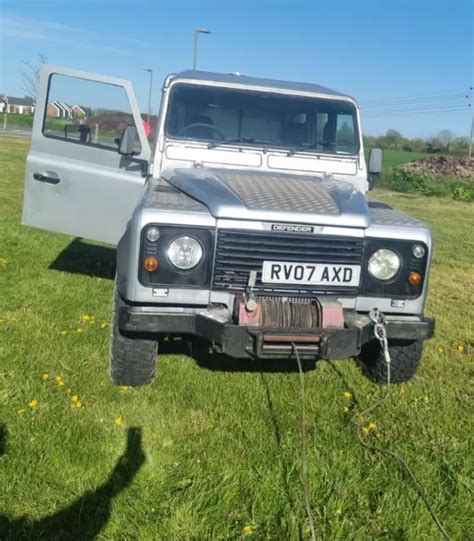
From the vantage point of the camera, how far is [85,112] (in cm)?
535

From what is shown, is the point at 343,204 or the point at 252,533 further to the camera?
the point at 343,204

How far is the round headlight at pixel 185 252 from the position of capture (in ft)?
11.5

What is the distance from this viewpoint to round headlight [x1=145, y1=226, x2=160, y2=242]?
11.3ft

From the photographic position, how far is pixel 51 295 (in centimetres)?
587

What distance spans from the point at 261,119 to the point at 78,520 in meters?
3.30

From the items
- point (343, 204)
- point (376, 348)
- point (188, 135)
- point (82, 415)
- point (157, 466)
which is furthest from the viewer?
point (188, 135)

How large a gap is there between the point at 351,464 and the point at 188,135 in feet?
9.01

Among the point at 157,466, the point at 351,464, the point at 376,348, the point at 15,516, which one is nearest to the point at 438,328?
the point at 376,348

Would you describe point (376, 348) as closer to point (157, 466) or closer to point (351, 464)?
point (351, 464)

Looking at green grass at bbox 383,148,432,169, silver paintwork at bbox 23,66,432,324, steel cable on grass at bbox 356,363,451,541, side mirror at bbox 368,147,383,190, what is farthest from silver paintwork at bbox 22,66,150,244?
green grass at bbox 383,148,432,169

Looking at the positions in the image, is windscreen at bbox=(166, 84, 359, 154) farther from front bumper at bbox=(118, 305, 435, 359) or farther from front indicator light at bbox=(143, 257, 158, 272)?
front bumper at bbox=(118, 305, 435, 359)

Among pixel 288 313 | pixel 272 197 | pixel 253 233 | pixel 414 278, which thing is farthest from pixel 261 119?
pixel 288 313

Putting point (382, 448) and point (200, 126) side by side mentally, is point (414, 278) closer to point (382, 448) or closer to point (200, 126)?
point (382, 448)

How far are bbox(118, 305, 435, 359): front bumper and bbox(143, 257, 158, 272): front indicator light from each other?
0.25 metres
